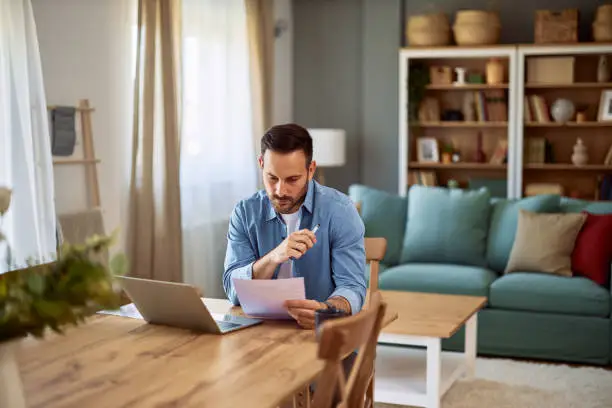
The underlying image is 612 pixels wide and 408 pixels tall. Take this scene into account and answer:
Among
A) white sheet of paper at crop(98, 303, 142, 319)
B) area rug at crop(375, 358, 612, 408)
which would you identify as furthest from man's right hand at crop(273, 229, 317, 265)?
area rug at crop(375, 358, 612, 408)

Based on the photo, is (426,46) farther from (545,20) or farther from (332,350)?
(332,350)

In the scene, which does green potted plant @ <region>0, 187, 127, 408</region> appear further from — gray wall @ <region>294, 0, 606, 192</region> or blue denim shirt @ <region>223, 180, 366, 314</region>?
gray wall @ <region>294, 0, 606, 192</region>

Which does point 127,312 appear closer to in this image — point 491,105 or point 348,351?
point 348,351

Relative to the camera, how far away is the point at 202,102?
19.9 ft

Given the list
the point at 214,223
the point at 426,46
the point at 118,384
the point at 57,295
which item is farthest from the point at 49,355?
the point at 426,46

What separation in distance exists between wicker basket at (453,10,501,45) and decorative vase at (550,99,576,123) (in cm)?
72

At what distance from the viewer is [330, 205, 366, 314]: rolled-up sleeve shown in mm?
2691

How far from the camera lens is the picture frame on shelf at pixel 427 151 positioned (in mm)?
7488

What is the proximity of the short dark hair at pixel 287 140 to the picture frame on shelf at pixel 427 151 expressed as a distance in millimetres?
4840

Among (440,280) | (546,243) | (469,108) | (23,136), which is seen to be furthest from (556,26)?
(23,136)

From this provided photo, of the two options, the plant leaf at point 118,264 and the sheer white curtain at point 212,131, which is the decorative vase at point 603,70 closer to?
the sheer white curtain at point 212,131

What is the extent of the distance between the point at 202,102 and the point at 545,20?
2893 mm

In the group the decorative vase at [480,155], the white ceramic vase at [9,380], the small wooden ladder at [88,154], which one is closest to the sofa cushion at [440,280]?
the small wooden ladder at [88,154]

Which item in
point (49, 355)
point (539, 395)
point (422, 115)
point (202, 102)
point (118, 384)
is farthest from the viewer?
point (422, 115)
